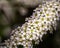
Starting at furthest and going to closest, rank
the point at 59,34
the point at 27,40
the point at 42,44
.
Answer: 1. the point at 59,34
2. the point at 42,44
3. the point at 27,40

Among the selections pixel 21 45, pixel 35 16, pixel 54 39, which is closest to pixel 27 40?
pixel 21 45

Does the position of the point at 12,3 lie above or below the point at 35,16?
above

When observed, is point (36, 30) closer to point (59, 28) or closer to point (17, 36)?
point (17, 36)

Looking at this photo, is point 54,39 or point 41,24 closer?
point 41,24

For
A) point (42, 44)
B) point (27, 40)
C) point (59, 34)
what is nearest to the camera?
point (27, 40)

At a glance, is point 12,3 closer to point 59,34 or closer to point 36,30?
point 36,30

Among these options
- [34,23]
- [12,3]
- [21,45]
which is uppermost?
[12,3]

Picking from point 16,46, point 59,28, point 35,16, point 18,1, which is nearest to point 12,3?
point 18,1
